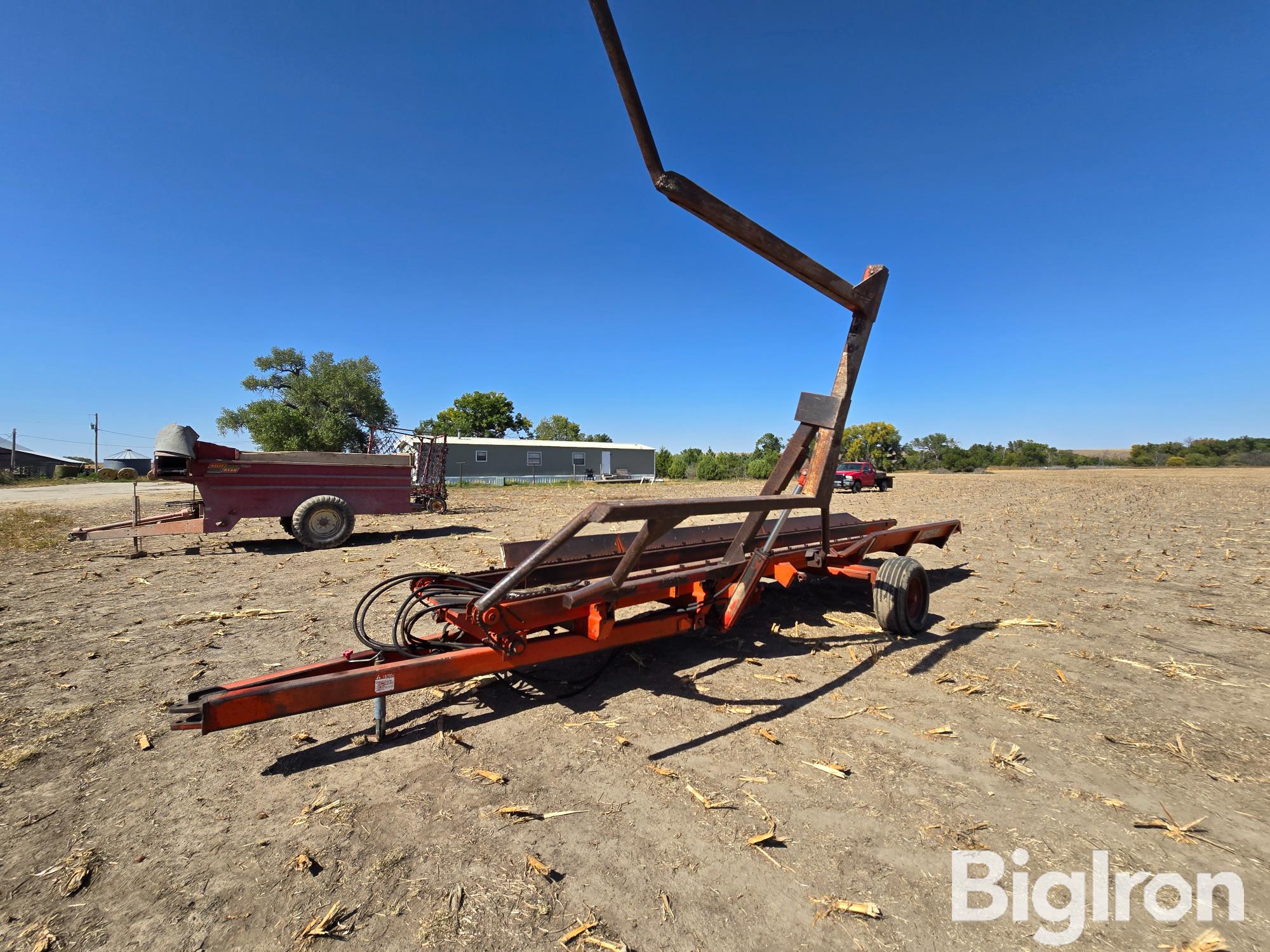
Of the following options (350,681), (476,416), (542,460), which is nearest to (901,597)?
(350,681)

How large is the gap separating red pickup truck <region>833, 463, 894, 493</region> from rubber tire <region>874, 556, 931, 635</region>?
2641 centimetres

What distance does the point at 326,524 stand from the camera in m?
10.7

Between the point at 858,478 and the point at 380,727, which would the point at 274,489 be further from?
the point at 858,478

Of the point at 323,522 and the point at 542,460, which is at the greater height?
the point at 542,460

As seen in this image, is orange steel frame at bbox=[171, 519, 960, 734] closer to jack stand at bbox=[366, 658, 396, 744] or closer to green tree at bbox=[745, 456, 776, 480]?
jack stand at bbox=[366, 658, 396, 744]

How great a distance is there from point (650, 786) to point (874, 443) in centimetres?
10078

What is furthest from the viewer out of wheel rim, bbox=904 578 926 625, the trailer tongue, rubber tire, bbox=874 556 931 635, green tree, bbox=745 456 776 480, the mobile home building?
green tree, bbox=745 456 776 480

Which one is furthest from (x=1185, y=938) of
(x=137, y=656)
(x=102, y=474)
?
(x=102, y=474)

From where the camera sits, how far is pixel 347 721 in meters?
3.71

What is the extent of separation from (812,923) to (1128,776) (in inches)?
91.4

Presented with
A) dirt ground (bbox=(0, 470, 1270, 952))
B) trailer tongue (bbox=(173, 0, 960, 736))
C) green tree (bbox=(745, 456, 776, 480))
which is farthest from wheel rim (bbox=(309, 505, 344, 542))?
green tree (bbox=(745, 456, 776, 480))

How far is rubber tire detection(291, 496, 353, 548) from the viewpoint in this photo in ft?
33.9

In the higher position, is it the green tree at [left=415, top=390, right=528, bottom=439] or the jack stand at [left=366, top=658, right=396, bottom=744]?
the green tree at [left=415, top=390, right=528, bottom=439]

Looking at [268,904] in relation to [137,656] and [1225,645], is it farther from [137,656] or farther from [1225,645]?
[1225,645]
